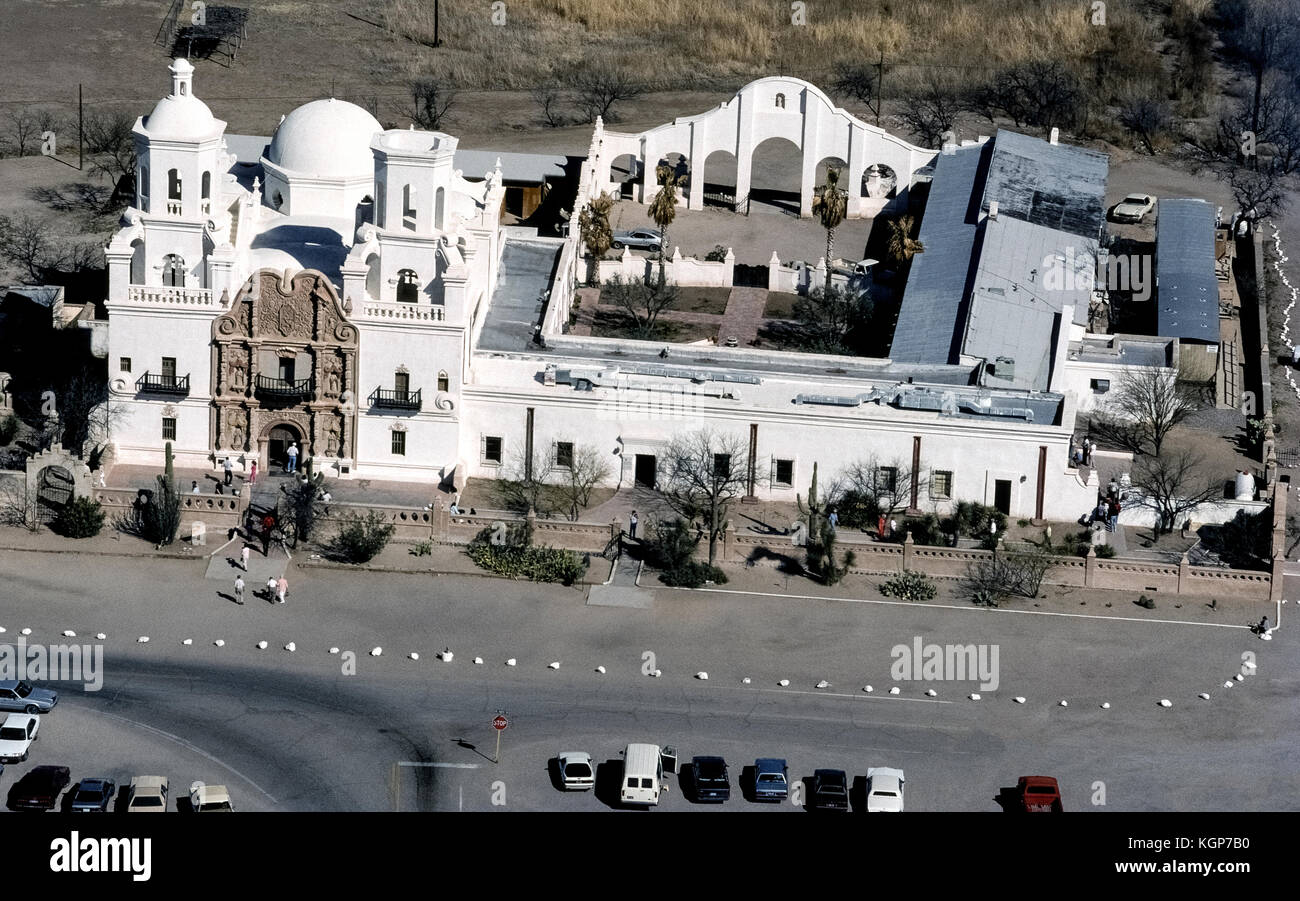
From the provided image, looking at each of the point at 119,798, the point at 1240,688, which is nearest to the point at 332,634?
the point at 119,798

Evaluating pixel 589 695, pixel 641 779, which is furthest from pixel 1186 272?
pixel 641 779

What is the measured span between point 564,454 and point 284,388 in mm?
11700

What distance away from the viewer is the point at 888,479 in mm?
105688

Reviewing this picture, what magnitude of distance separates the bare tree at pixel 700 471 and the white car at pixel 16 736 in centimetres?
2974

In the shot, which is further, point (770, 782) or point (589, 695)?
point (589, 695)

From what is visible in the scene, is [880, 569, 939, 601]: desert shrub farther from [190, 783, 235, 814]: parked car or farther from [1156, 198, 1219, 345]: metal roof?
[190, 783, 235, 814]: parked car

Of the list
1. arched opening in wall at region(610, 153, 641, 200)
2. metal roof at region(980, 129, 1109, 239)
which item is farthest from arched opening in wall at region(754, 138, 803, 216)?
metal roof at region(980, 129, 1109, 239)

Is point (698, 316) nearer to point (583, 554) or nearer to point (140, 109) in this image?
point (583, 554)

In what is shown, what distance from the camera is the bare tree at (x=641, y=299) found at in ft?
405

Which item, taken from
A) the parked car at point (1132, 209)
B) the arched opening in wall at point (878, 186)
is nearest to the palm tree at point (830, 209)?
the arched opening in wall at point (878, 186)

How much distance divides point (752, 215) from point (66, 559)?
51.1 metres

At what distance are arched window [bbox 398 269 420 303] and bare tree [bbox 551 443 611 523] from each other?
29.2ft

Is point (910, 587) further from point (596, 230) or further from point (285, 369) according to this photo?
point (596, 230)

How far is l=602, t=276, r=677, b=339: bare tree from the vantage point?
12356 centimetres
